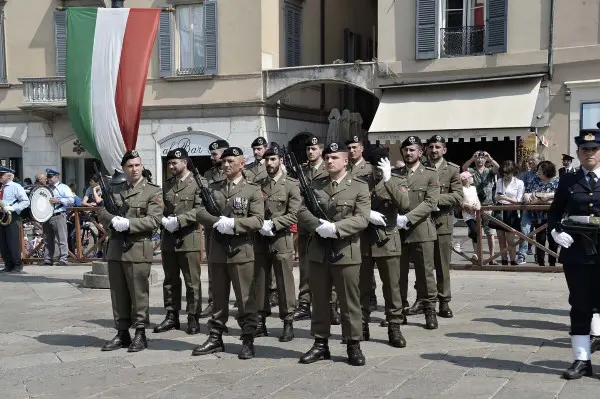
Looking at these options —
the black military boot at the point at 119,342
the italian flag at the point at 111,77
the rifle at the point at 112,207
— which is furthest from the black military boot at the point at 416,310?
the italian flag at the point at 111,77

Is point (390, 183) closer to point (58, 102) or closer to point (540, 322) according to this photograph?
point (540, 322)

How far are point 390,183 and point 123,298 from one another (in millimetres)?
2841

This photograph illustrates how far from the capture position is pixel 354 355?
6.76 meters

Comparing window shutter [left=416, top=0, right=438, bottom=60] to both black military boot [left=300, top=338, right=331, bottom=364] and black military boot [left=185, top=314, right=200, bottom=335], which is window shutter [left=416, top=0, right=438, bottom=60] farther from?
black military boot [left=300, top=338, right=331, bottom=364]

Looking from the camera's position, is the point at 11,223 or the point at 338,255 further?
the point at 11,223

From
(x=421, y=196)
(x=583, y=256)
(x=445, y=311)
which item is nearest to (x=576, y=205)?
(x=583, y=256)

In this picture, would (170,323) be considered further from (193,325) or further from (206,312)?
(206,312)

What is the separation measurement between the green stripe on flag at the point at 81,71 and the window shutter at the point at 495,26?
10.7m

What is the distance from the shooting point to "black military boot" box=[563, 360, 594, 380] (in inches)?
243

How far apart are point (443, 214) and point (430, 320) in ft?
4.61

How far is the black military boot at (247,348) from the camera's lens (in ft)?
23.1

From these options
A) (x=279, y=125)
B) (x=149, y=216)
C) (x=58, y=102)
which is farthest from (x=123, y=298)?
(x=58, y=102)

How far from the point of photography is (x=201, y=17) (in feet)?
70.5

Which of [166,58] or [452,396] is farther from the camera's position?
[166,58]
